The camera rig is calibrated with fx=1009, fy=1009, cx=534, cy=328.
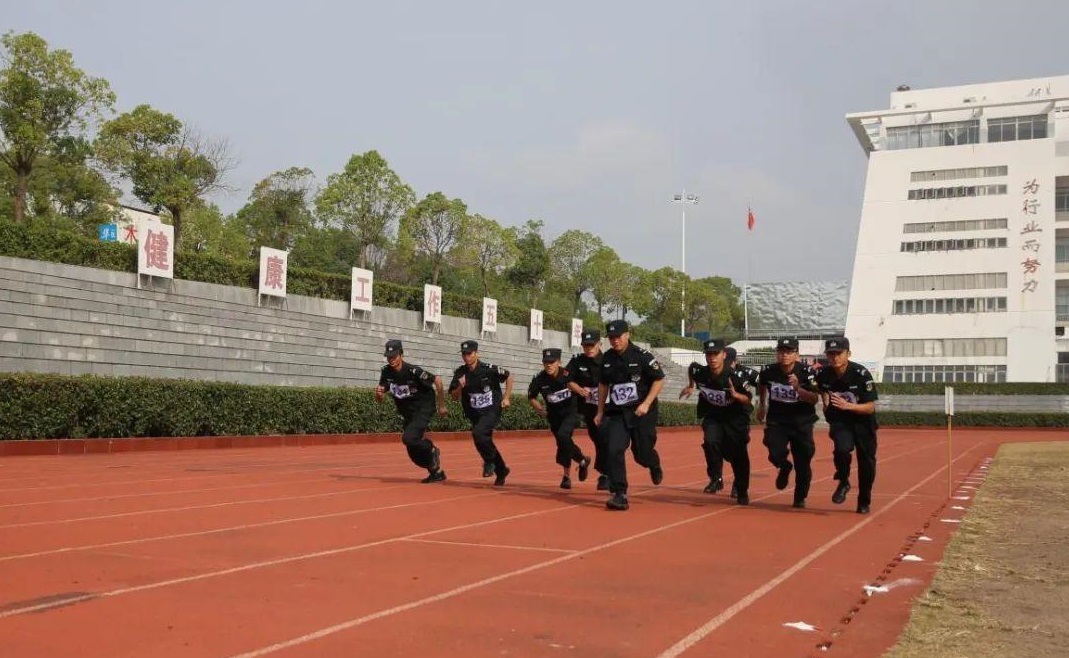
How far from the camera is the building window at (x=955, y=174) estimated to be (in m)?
67.4

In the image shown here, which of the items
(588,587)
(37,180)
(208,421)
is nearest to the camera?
(588,587)

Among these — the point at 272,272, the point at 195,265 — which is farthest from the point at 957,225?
the point at 195,265

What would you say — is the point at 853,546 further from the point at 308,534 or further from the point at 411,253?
the point at 411,253

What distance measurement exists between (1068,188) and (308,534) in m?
72.1

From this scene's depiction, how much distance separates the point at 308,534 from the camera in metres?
7.57

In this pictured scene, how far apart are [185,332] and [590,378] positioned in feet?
58.1

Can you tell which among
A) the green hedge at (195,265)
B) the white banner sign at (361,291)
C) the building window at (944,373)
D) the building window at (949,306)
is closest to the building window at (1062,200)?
the building window at (949,306)

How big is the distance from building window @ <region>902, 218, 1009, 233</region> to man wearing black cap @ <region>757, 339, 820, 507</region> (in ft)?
206

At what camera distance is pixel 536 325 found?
4375 centimetres

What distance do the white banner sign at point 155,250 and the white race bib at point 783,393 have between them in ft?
60.9

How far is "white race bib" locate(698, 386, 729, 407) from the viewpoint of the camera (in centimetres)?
1081

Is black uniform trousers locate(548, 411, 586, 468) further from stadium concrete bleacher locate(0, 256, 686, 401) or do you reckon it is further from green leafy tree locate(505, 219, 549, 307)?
green leafy tree locate(505, 219, 549, 307)

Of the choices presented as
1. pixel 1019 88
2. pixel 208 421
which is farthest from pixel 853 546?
pixel 1019 88

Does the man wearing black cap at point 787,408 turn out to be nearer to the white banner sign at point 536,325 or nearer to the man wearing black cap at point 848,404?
the man wearing black cap at point 848,404
